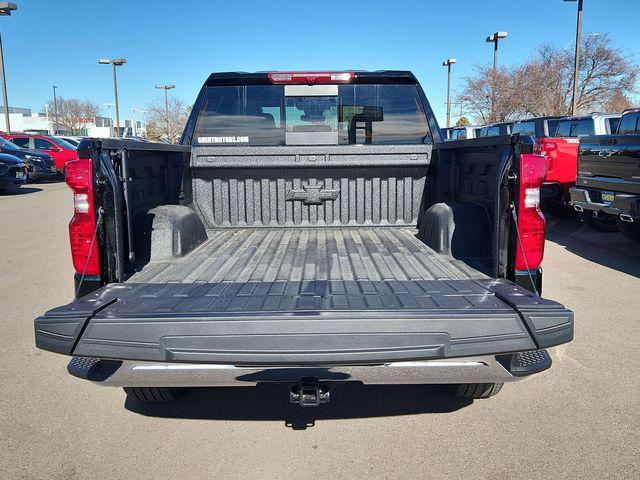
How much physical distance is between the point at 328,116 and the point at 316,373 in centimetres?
272

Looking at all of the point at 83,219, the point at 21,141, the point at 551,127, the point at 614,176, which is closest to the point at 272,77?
the point at 83,219

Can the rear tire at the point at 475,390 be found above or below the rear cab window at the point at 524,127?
below

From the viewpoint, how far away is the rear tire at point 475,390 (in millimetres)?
3316

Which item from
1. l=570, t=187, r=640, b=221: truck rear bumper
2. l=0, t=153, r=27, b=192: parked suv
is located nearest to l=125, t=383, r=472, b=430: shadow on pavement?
l=570, t=187, r=640, b=221: truck rear bumper

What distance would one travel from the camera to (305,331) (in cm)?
235

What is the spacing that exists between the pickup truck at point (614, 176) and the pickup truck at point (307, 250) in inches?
163

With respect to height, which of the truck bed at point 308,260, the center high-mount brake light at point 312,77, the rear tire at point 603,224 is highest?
the center high-mount brake light at point 312,77

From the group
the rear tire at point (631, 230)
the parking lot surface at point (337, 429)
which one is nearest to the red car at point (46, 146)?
the parking lot surface at point (337, 429)

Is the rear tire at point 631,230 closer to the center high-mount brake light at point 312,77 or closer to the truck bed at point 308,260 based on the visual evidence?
the truck bed at point 308,260

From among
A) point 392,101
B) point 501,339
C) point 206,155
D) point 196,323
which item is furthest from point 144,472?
point 392,101

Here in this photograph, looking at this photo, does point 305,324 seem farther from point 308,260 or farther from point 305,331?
point 308,260

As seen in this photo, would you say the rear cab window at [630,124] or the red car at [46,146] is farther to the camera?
the red car at [46,146]

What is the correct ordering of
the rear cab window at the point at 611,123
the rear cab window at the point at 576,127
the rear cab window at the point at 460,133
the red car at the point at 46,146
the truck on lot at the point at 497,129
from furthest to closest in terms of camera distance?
the red car at the point at 46,146 < the rear cab window at the point at 460,133 < the truck on lot at the point at 497,129 < the rear cab window at the point at 576,127 < the rear cab window at the point at 611,123

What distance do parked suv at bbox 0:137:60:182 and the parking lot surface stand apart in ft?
57.3
